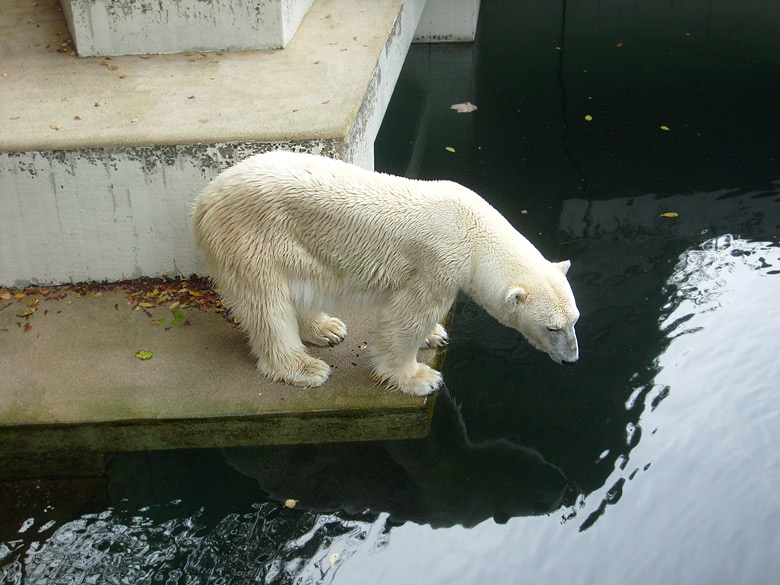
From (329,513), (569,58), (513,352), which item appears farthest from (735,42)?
(329,513)

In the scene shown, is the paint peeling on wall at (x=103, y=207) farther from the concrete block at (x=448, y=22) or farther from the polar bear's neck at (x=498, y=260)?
the concrete block at (x=448, y=22)

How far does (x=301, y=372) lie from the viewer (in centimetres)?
453

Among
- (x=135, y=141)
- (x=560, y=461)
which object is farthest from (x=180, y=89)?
(x=560, y=461)

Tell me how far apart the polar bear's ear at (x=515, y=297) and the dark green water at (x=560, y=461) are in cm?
95

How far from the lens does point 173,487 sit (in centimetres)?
425

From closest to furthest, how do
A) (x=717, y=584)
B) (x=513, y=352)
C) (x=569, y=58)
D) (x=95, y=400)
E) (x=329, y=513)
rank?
(x=717, y=584), (x=329, y=513), (x=95, y=400), (x=513, y=352), (x=569, y=58)

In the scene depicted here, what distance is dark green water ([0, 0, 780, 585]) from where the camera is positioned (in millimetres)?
3883

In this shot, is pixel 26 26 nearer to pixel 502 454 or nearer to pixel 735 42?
pixel 502 454

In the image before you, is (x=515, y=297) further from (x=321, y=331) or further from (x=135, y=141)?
(x=135, y=141)

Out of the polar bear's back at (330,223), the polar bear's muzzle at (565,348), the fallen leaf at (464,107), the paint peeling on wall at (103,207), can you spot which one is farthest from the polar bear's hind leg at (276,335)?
the fallen leaf at (464,107)

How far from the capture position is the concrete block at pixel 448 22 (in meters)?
10.5

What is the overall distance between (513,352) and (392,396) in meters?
1.16

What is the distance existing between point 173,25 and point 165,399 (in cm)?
324

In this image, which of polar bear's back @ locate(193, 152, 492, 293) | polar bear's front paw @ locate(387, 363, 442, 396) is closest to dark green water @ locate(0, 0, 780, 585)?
polar bear's front paw @ locate(387, 363, 442, 396)
